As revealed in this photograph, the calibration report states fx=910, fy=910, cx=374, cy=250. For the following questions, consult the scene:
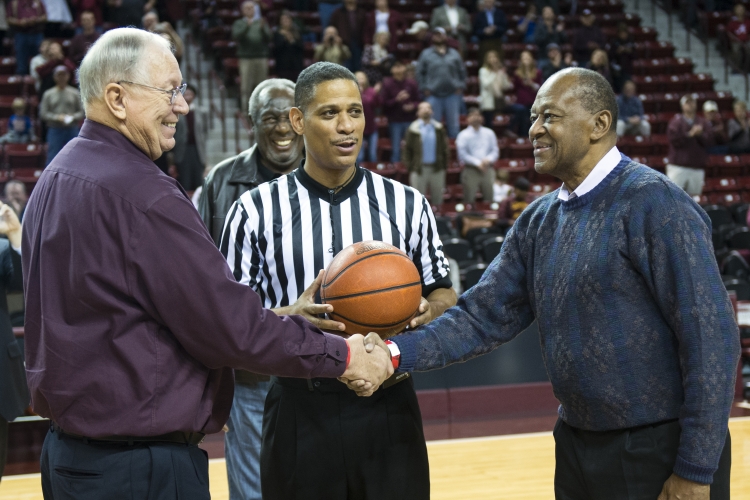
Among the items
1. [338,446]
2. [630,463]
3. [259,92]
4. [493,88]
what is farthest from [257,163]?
[493,88]

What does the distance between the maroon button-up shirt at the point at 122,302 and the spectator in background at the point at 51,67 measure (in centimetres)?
892

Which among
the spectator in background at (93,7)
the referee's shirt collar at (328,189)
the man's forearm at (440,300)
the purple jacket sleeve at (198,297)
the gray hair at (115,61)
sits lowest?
the man's forearm at (440,300)

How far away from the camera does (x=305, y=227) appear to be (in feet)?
9.72

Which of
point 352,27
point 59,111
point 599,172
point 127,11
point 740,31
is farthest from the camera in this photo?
point 740,31

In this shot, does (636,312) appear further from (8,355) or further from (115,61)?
(8,355)

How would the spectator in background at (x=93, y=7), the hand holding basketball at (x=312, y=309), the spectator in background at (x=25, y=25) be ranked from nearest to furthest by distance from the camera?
the hand holding basketball at (x=312, y=309) → the spectator in background at (x=25, y=25) → the spectator in background at (x=93, y=7)

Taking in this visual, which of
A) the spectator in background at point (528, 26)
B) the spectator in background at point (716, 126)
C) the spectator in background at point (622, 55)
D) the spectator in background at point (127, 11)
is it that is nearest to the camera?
the spectator in background at point (127, 11)

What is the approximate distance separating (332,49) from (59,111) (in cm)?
377

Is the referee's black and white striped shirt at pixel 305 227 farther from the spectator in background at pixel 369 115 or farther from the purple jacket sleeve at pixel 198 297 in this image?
the spectator in background at pixel 369 115

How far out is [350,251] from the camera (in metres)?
2.80

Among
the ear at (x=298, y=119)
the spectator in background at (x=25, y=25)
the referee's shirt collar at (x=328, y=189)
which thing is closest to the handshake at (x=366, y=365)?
the referee's shirt collar at (x=328, y=189)

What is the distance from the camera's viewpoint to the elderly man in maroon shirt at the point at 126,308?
88.0 inches

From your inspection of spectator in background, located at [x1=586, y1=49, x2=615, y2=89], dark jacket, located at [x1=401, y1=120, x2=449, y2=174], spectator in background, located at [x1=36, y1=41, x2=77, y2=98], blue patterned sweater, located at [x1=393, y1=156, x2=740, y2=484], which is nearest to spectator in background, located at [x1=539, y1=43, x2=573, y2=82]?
spectator in background, located at [x1=586, y1=49, x2=615, y2=89]

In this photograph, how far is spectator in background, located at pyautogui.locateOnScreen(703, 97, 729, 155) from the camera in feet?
41.4
